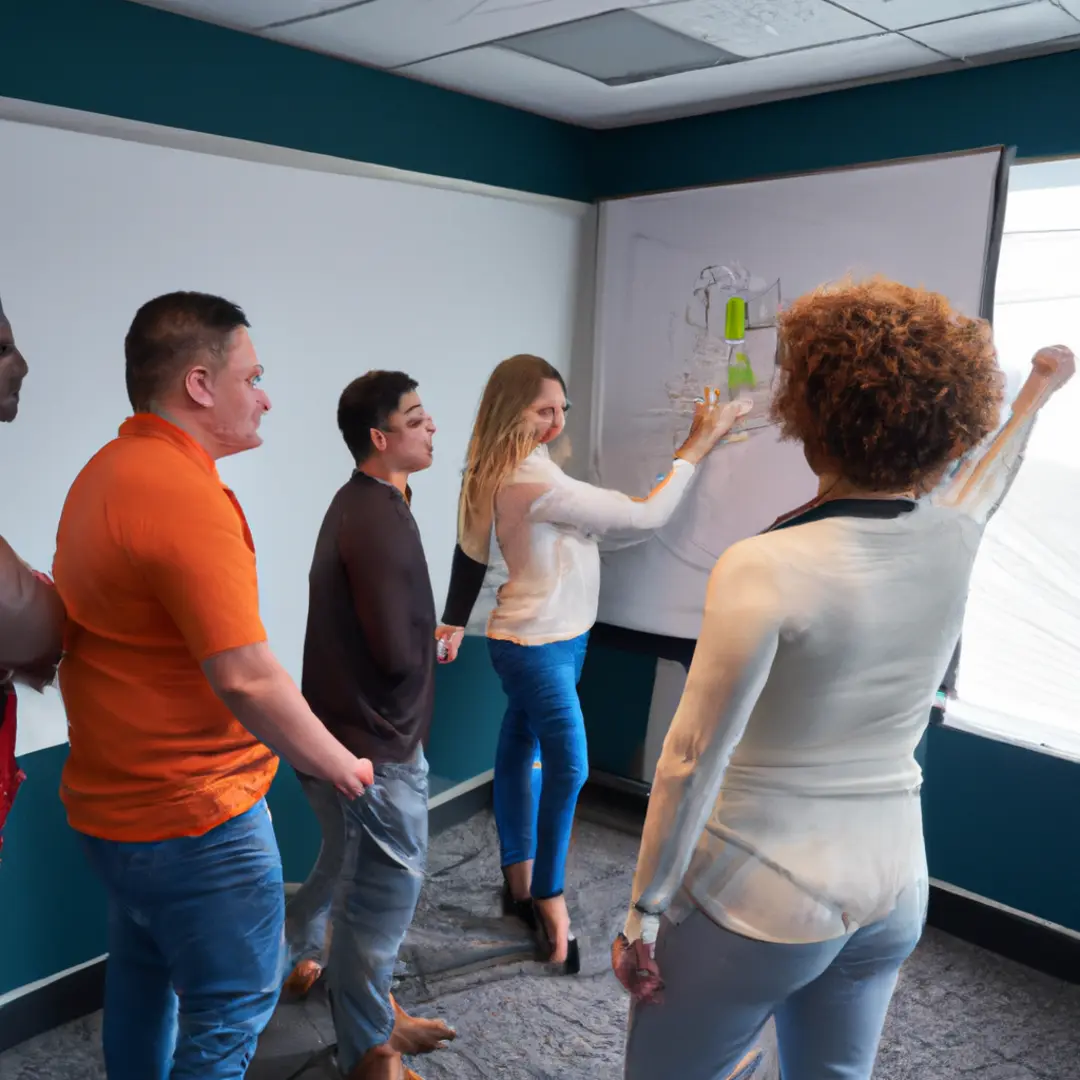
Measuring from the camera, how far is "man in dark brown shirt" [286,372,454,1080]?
1979mm

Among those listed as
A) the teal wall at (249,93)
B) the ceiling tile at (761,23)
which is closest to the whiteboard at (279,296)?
the teal wall at (249,93)

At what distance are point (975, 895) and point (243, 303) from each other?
7.91 feet

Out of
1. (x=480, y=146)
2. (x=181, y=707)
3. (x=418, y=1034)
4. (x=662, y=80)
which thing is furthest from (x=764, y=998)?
(x=480, y=146)

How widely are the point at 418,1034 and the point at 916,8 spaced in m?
2.38

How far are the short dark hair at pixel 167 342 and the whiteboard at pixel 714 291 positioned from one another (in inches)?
68.4

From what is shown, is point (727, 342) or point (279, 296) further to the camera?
point (727, 342)

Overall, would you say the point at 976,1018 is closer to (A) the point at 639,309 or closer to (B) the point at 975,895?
(B) the point at 975,895

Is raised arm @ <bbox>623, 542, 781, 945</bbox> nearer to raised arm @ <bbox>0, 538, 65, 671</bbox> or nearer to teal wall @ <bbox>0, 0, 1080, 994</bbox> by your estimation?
raised arm @ <bbox>0, 538, 65, 671</bbox>

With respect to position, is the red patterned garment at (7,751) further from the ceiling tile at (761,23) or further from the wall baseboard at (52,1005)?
the ceiling tile at (761,23)

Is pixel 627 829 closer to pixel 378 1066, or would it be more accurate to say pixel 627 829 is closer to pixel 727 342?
pixel 378 1066

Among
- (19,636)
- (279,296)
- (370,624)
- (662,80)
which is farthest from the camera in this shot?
(662,80)

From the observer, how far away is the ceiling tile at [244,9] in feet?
6.94

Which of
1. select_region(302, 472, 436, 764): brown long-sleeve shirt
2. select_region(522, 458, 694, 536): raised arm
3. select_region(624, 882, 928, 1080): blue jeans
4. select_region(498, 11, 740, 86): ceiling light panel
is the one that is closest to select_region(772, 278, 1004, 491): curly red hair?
select_region(624, 882, 928, 1080): blue jeans

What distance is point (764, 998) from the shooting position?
1224mm
